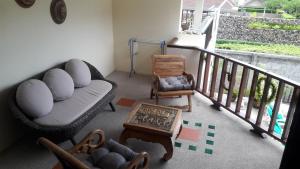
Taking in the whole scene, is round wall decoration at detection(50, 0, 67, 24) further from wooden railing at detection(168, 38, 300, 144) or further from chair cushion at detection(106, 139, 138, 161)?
chair cushion at detection(106, 139, 138, 161)

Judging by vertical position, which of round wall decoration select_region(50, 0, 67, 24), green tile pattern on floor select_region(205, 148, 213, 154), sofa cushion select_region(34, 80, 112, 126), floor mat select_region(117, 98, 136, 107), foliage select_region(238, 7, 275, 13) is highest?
foliage select_region(238, 7, 275, 13)

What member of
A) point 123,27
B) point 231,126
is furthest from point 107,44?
point 231,126

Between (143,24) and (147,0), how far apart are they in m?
0.47

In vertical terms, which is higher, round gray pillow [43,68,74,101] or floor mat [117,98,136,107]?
round gray pillow [43,68,74,101]

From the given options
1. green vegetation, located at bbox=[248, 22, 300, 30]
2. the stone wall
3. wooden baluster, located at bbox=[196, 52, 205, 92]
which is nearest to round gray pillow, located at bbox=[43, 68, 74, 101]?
wooden baluster, located at bbox=[196, 52, 205, 92]

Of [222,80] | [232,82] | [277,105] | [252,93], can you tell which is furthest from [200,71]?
[277,105]

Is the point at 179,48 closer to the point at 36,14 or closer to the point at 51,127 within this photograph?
the point at 36,14

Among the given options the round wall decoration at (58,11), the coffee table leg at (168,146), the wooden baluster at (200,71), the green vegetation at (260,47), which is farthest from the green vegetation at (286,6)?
the coffee table leg at (168,146)

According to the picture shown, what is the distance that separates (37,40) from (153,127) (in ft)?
5.99

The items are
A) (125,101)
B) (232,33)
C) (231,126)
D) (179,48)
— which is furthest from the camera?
(232,33)

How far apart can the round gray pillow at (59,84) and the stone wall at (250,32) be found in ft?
28.5

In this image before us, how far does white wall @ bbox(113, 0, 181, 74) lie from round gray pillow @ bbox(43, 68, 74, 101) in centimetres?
215

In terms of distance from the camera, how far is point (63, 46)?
337 cm

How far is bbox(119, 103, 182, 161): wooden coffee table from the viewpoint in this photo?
7.62 feet
